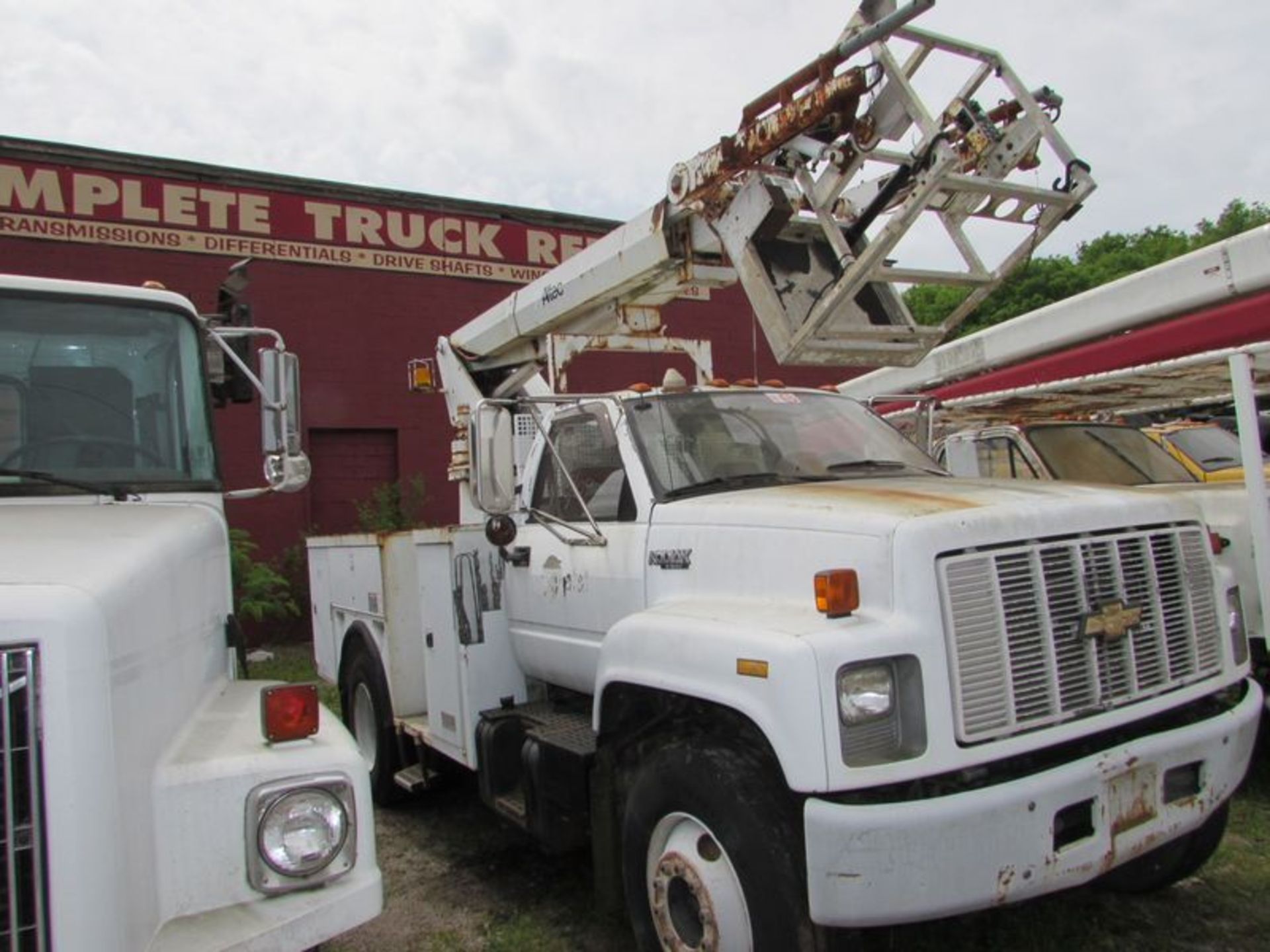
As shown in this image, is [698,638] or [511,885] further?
[511,885]

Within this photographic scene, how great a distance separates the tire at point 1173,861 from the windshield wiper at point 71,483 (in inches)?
154

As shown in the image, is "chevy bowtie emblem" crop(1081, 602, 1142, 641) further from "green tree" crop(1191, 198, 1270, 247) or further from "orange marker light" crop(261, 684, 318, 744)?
"green tree" crop(1191, 198, 1270, 247)

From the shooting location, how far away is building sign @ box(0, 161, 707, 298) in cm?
1168

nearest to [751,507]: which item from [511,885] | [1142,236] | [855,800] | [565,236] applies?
[855,800]

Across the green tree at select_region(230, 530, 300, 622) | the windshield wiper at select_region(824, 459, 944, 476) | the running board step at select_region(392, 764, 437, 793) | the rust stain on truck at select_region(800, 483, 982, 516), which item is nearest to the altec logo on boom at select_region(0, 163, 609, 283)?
the green tree at select_region(230, 530, 300, 622)

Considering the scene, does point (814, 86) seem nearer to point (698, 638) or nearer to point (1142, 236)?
point (698, 638)

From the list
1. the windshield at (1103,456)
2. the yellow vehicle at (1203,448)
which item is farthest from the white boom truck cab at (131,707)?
the yellow vehicle at (1203,448)

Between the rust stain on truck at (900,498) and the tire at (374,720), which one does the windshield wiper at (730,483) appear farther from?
the tire at (374,720)

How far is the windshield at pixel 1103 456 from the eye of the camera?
7.10m

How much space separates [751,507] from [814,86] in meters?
2.04

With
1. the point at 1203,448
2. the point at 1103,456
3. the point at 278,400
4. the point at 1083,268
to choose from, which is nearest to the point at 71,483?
the point at 278,400

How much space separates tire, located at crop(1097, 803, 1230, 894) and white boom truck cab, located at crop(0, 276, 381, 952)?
9.82ft

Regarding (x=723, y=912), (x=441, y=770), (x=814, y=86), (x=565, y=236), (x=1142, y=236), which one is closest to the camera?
(x=723, y=912)

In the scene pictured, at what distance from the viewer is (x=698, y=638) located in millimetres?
3219
